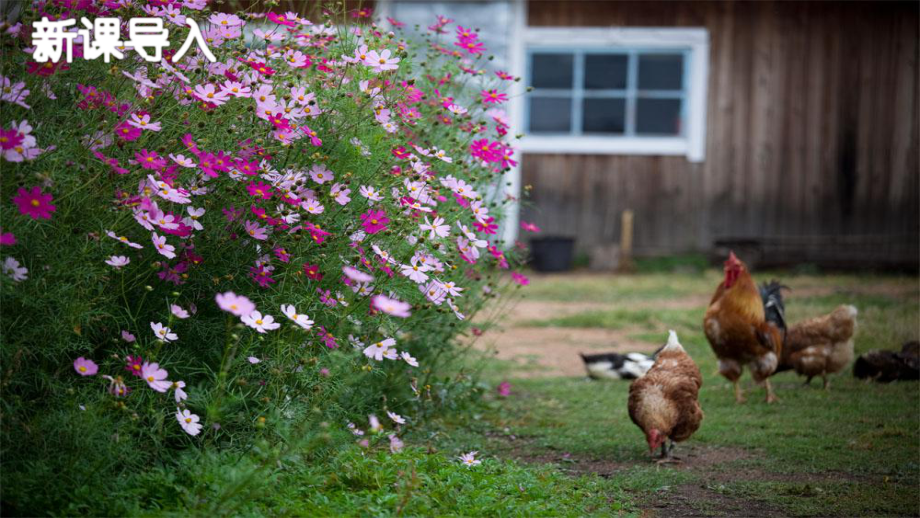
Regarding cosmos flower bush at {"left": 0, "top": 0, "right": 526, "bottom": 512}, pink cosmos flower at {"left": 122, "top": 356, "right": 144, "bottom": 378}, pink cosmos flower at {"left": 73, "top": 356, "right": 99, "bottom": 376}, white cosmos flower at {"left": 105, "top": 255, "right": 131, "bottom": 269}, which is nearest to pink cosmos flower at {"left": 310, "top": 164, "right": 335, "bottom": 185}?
cosmos flower bush at {"left": 0, "top": 0, "right": 526, "bottom": 512}

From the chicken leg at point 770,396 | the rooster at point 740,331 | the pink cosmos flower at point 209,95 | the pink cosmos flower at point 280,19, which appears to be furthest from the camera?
the chicken leg at point 770,396

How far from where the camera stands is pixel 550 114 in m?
12.4

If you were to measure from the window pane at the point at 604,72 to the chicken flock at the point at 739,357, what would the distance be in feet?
22.3

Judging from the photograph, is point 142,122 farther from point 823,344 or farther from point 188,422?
point 823,344

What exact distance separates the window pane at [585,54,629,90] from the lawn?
5.43m

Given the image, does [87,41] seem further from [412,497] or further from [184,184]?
[412,497]

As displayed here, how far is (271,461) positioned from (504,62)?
10.1m

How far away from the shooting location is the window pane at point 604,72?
482 inches

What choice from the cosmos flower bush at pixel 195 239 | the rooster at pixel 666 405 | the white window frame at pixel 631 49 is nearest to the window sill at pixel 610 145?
the white window frame at pixel 631 49

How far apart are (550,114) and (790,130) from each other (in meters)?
3.04

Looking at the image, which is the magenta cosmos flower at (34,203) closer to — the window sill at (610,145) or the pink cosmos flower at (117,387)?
the pink cosmos flower at (117,387)

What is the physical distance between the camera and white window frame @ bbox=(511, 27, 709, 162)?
1194 centimetres

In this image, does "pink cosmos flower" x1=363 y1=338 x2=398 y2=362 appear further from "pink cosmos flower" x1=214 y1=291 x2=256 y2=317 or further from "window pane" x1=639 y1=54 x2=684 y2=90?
"window pane" x1=639 y1=54 x2=684 y2=90

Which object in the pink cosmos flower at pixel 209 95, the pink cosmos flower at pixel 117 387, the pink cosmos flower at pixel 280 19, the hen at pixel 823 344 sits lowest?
the hen at pixel 823 344
